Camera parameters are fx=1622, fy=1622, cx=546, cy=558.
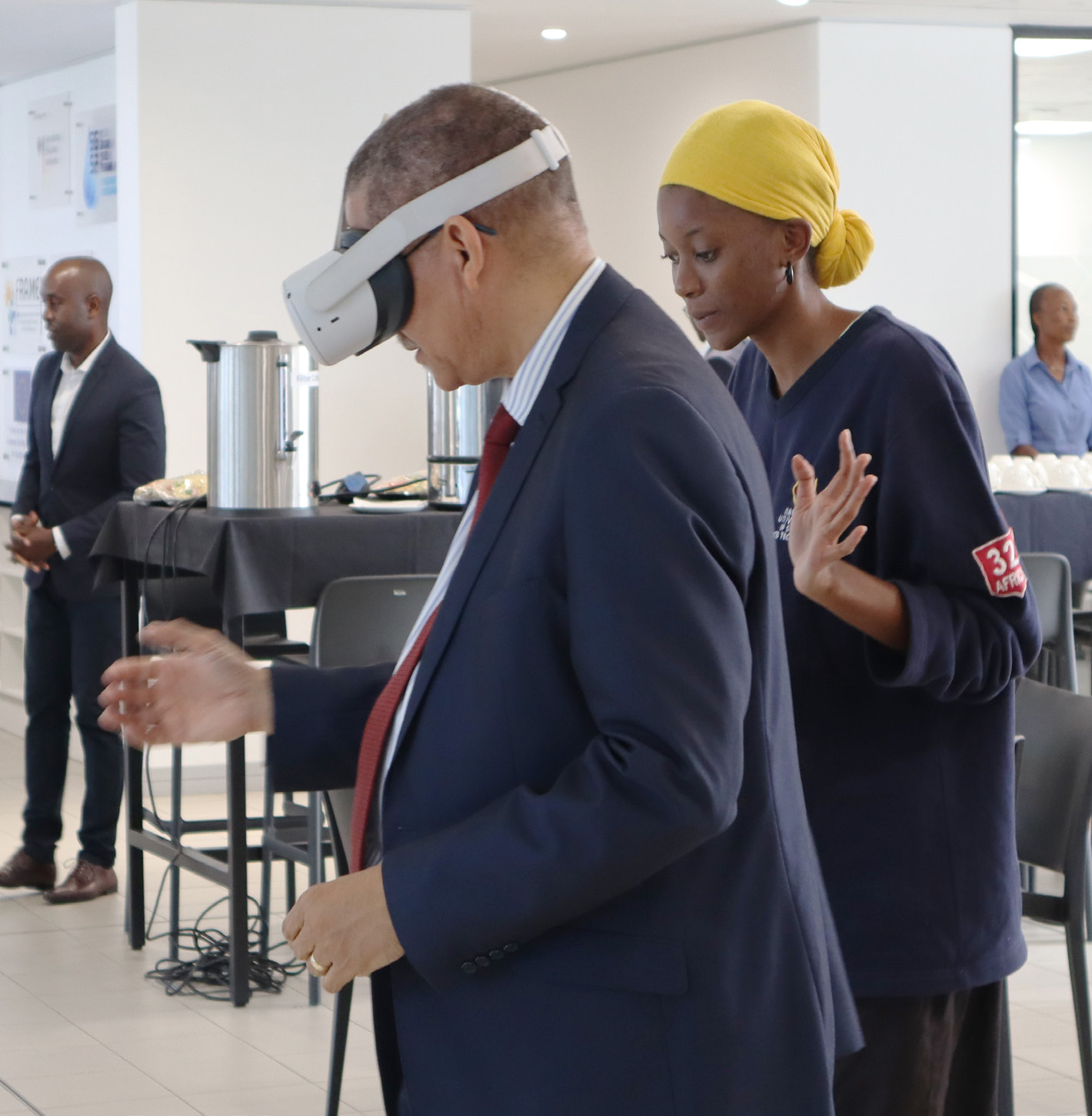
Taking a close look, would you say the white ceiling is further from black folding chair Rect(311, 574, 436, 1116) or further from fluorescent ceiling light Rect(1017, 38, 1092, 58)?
black folding chair Rect(311, 574, 436, 1116)

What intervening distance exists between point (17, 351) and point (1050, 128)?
486cm

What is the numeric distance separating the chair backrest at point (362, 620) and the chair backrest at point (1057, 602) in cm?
151

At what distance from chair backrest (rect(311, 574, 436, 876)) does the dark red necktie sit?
1.95 metres

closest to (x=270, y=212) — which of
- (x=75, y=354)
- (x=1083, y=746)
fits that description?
(x=75, y=354)

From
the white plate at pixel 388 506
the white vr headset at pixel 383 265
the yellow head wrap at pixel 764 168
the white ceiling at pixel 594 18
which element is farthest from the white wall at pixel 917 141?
the white vr headset at pixel 383 265

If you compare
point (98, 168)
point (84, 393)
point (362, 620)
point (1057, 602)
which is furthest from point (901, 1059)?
point (98, 168)

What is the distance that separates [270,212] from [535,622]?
523 centimetres

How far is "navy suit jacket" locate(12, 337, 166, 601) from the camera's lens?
4.29 meters

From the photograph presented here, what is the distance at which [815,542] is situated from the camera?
1.48 metres

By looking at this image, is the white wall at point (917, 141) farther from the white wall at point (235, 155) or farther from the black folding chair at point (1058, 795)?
the black folding chair at point (1058, 795)

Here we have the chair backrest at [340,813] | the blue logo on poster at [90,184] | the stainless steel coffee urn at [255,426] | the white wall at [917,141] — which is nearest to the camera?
the chair backrest at [340,813]

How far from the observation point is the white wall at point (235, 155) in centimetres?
586

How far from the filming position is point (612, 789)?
1015mm

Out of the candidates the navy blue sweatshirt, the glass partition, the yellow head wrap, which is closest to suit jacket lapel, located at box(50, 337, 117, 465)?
the yellow head wrap
